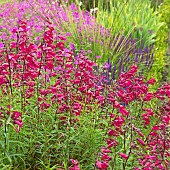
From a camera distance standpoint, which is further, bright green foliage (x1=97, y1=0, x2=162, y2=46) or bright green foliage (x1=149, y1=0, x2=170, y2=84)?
bright green foliage (x1=97, y1=0, x2=162, y2=46)

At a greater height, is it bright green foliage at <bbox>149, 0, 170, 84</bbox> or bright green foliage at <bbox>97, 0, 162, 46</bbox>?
bright green foliage at <bbox>97, 0, 162, 46</bbox>

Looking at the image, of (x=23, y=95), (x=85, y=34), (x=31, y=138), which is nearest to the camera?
(x=31, y=138)

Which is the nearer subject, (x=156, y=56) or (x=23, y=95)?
(x=23, y=95)

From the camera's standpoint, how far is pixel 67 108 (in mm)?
3254

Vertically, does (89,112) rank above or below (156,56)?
above

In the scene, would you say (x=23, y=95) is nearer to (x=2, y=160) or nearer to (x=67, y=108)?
(x=67, y=108)

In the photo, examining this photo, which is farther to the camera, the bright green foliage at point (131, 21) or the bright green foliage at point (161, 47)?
the bright green foliage at point (131, 21)

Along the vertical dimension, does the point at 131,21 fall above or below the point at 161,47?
above

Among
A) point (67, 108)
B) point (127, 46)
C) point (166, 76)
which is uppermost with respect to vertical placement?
point (67, 108)

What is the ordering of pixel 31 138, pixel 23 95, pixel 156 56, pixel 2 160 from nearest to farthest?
pixel 2 160 < pixel 31 138 < pixel 23 95 < pixel 156 56

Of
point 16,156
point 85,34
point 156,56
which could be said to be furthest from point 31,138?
point 156,56

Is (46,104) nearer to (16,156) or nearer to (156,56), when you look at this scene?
(16,156)

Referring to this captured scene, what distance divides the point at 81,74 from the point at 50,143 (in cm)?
64

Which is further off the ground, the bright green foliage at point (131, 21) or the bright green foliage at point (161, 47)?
the bright green foliage at point (131, 21)
